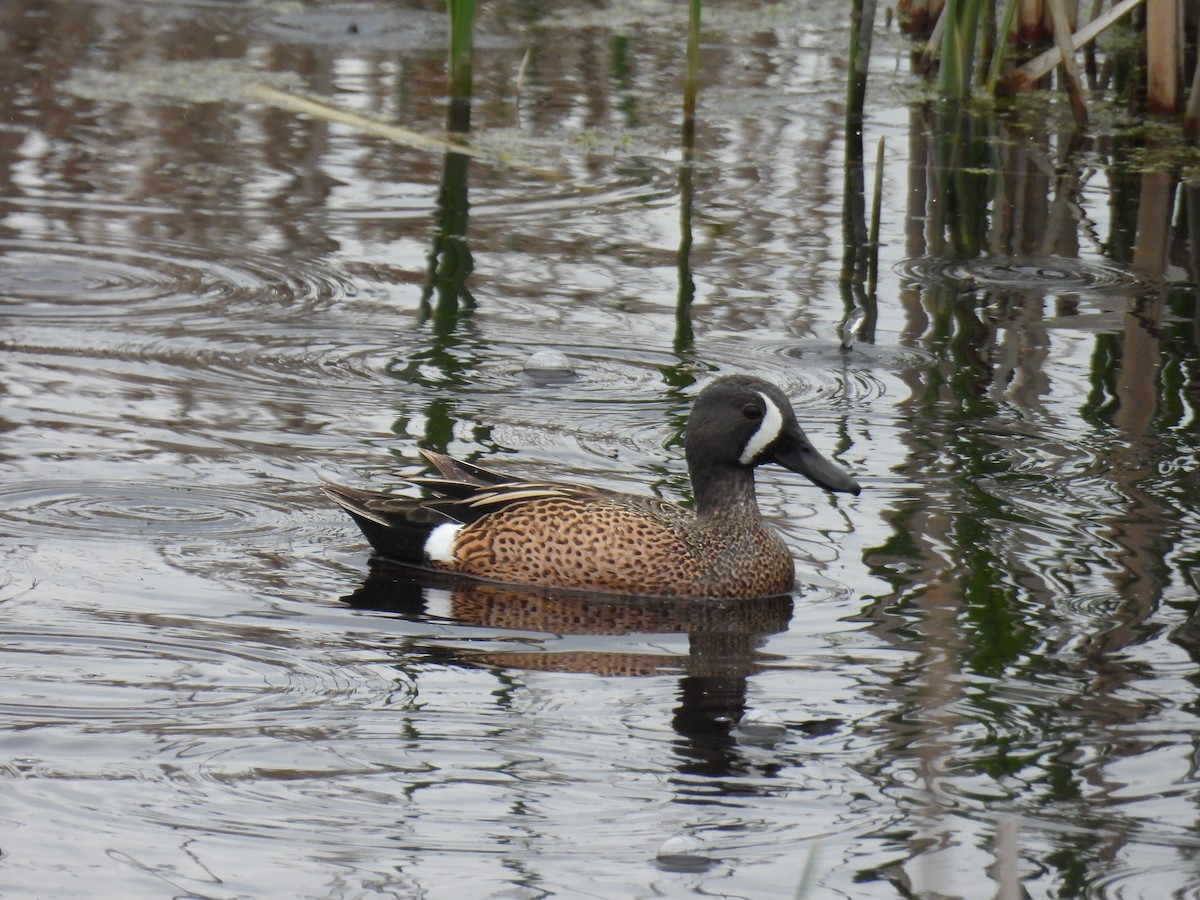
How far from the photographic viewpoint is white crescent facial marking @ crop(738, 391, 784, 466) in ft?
20.8

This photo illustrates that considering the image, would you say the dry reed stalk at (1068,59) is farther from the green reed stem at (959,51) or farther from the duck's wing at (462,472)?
the duck's wing at (462,472)

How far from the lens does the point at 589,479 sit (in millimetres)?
6926

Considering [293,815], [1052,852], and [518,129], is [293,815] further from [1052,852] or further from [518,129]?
[518,129]

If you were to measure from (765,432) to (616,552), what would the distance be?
62 cm

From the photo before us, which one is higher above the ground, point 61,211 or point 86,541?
point 61,211

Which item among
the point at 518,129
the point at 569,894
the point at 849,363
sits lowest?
the point at 569,894

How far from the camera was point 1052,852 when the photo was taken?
165 inches

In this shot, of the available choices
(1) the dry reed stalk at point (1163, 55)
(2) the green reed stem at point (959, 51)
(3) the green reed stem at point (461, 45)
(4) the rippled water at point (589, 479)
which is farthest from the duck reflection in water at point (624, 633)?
(2) the green reed stem at point (959, 51)

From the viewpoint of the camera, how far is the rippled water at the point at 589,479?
4.28m

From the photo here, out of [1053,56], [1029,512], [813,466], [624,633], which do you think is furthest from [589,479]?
[1053,56]

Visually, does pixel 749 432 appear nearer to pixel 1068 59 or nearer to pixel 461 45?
pixel 461 45

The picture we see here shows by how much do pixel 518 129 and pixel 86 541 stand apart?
6.74m

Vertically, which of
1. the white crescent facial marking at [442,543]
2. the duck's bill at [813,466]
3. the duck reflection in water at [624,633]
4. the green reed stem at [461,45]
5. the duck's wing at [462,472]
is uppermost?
the green reed stem at [461,45]

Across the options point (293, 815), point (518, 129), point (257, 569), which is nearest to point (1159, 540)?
point (257, 569)
